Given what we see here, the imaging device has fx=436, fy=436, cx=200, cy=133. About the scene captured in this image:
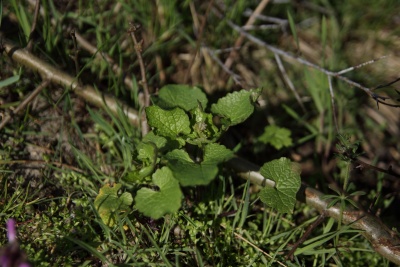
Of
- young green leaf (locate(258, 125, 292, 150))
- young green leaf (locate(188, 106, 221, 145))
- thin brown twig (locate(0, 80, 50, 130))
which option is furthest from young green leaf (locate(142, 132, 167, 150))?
young green leaf (locate(258, 125, 292, 150))

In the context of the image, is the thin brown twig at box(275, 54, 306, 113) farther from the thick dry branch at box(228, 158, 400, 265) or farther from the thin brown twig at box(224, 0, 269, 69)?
the thick dry branch at box(228, 158, 400, 265)

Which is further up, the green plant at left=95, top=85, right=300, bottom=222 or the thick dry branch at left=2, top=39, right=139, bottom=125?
the thick dry branch at left=2, top=39, right=139, bottom=125

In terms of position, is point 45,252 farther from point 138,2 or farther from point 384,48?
point 384,48

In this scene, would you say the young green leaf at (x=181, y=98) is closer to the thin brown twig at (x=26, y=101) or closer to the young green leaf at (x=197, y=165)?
the young green leaf at (x=197, y=165)

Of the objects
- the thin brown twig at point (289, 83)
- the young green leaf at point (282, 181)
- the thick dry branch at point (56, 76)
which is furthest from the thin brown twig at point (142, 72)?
the thin brown twig at point (289, 83)

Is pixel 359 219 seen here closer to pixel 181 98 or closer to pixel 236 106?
pixel 236 106

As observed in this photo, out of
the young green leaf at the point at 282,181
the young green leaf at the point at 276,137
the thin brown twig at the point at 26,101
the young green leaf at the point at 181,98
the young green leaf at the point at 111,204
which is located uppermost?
the thin brown twig at the point at 26,101
